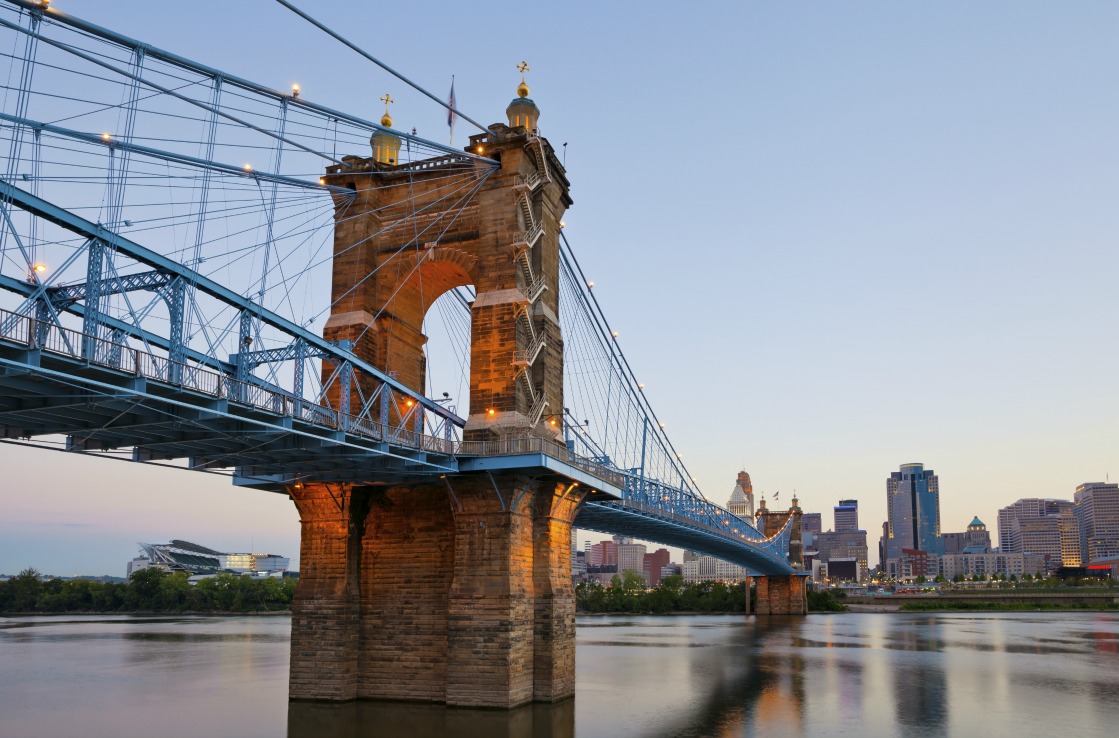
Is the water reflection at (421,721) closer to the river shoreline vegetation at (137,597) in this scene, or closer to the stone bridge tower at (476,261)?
the stone bridge tower at (476,261)

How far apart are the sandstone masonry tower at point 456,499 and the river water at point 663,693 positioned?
1.83 meters

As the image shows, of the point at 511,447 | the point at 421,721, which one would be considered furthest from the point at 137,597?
the point at 511,447

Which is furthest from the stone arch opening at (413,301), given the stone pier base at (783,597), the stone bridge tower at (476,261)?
the stone pier base at (783,597)

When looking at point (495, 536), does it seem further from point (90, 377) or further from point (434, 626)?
point (90, 377)

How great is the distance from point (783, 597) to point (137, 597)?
107 m

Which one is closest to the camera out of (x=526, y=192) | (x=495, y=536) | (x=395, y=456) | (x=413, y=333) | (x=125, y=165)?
(x=125, y=165)

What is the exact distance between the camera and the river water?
1254 inches

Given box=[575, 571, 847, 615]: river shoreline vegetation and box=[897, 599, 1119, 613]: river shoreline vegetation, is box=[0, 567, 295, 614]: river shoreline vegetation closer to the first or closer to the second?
box=[575, 571, 847, 615]: river shoreline vegetation

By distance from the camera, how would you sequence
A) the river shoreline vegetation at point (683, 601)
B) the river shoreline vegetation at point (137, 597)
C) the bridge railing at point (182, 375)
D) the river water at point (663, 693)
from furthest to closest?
the river shoreline vegetation at point (137, 597)
the river shoreline vegetation at point (683, 601)
the river water at point (663, 693)
the bridge railing at point (182, 375)

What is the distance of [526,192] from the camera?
37.9 metres

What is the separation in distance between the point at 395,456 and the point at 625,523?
3483cm

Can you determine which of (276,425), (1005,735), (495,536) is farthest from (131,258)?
(1005,735)

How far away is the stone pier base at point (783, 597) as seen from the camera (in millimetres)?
133038

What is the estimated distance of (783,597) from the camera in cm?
13388
